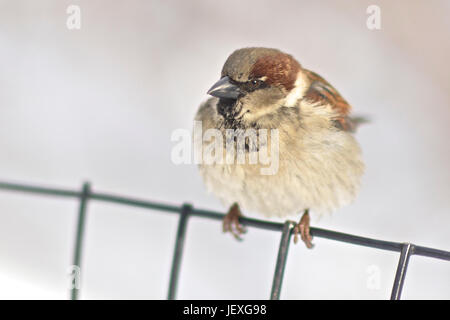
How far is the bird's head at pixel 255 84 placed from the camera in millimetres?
1278

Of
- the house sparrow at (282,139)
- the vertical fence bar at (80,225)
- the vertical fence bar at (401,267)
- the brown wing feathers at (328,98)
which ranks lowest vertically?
the vertical fence bar at (401,267)

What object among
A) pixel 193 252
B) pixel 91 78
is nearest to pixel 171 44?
pixel 91 78

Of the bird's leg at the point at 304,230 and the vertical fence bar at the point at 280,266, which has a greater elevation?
the bird's leg at the point at 304,230

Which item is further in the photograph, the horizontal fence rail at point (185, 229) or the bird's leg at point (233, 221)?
the bird's leg at point (233, 221)

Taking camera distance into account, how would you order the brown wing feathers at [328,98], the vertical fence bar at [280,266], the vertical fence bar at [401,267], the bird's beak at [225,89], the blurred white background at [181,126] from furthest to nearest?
1. the blurred white background at [181,126]
2. the brown wing feathers at [328,98]
3. the bird's beak at [225,89]
4. the vertical fence bar at [280,266]
5. the vertical fence bar at [401,267]

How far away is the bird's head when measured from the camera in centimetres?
128

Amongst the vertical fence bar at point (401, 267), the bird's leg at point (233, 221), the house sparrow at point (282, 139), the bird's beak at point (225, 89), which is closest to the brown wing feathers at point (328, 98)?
the house sparrow at point (282, 139)

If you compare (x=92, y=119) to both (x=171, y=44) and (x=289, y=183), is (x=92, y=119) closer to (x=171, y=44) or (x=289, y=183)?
(x=171, y=44)

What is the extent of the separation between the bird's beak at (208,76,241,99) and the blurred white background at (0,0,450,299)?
77cm

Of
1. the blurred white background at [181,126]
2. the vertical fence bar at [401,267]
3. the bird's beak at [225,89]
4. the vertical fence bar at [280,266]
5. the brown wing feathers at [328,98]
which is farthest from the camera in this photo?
the blurred white background at [181,126]

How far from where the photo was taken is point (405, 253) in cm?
99

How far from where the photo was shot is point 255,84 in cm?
131

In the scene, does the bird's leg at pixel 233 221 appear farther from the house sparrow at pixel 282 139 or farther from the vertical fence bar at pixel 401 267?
the vertical fence bar at pixel 401 267

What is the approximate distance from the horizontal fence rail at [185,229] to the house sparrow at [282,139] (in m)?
A: 0.10
